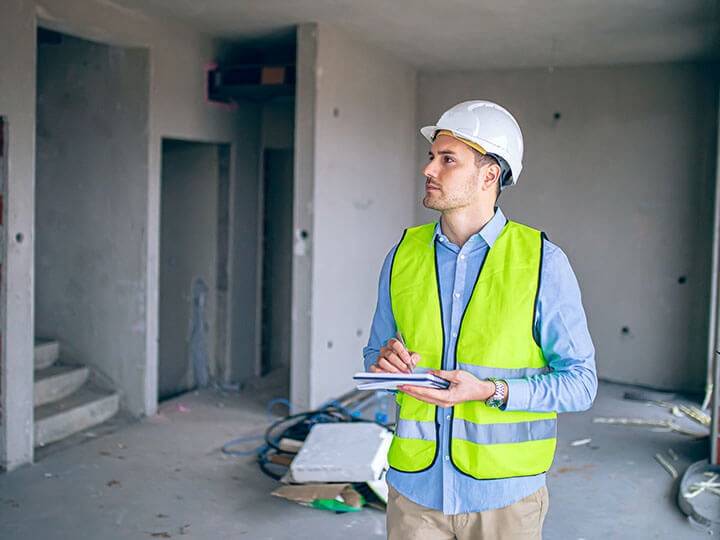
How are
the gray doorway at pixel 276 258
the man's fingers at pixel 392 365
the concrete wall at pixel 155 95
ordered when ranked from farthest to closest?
1. the gray doorway at pixel 276 258
2. the concrete wall at pixel 155 95
3. the man's fingers at pixel 392 365

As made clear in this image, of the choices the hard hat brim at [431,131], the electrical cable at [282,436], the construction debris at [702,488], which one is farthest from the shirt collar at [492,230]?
the construction debris at [702,488]

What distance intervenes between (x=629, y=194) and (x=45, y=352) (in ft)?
16.2

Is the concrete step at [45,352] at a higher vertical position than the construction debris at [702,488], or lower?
higher

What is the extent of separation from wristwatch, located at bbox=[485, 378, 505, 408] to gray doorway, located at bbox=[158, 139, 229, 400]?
518 centimetres

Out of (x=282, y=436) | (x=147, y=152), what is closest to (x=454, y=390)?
(x=282, y=436)

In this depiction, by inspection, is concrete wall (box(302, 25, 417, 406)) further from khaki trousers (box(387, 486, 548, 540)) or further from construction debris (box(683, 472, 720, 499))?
khaki trousers (box(387, 486, 548, 540))

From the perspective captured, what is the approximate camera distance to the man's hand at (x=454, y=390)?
5.90 feet

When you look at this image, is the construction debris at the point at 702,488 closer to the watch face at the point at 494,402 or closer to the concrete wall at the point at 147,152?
the watch face at the point at 494,402

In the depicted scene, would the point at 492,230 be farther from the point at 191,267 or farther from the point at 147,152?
the point at 191,267

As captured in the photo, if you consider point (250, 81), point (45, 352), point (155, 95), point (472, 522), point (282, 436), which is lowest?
point (282, 436)

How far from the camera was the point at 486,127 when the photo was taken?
2.00 meters

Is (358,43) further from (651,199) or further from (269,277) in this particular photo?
(651,199)

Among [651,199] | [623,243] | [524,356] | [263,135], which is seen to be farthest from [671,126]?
[524,356]

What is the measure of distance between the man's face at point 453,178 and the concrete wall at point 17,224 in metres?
3.13
